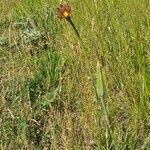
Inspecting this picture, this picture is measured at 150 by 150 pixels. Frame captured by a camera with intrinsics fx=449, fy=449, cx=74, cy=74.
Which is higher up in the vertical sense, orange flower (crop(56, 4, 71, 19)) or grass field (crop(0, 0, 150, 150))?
orange flower (crop(56, 4, 71, 19))

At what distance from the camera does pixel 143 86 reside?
1.76 m

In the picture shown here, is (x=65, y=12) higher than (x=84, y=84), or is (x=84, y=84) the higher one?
(x=65, y=12)

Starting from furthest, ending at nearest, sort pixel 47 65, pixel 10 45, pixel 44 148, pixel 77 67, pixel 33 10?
pixel 33 10, pixel 10 45, pixel 47 65, pixel 77 67, pixel 44 148

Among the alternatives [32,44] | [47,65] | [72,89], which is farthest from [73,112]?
→ [32,44]


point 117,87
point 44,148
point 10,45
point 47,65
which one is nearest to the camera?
point 44,148

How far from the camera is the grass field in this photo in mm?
1677

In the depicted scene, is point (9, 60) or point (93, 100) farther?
point (9, 60)

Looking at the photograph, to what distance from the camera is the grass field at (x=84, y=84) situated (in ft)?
5.50

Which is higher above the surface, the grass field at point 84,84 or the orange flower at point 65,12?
the orange flower at point 65,12

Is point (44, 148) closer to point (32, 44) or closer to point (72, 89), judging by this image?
point (72, 89)

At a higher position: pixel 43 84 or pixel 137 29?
pixel 137 29

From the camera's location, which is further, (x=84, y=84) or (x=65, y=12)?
(x=84, y=84)

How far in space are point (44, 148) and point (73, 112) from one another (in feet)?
0.90

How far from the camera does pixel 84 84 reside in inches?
73.0
